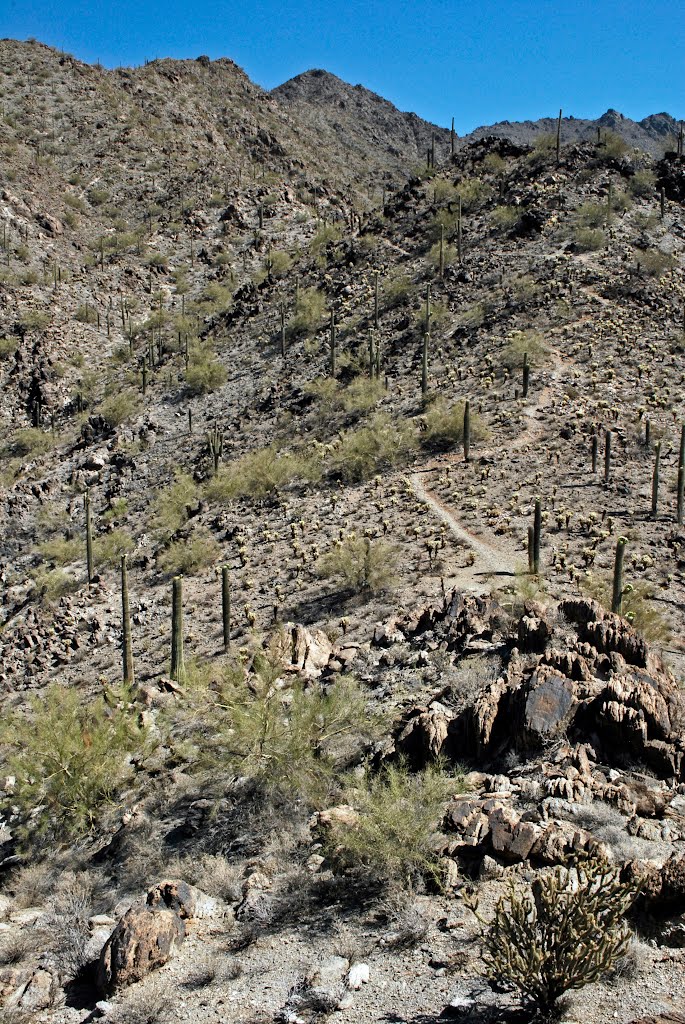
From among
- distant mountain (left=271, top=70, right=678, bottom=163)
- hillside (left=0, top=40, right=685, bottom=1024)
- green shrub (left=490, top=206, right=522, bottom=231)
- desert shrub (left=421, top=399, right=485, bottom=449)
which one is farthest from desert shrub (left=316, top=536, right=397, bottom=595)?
distant mountain (left=271, top=70, right=678, bottom=163)

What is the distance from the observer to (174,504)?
27.0 m

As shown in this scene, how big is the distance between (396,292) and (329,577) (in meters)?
21.9

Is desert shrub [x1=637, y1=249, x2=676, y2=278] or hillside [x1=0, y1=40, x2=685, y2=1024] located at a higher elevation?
desert shrub [x1=637, y1=249, x2=676, y2=278]

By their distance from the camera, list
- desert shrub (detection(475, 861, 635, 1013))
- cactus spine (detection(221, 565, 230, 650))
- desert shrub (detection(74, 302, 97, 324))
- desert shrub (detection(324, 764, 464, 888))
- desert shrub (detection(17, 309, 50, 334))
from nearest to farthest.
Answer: desert shrub (detection(475, 861, 635, 1013)) < desert shrub (detection(324, 764, 464, 888)) < cactus spine (detection(221, 565, 230, 650)) < desert shrub (detection(17, 309, 50, 334)) < desert shrub (detection(74, 302, 97, 324))

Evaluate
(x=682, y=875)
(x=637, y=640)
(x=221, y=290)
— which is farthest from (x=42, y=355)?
(x=682, y=875)

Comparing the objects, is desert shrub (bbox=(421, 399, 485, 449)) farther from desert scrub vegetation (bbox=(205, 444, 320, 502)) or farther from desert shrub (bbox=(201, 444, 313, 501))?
desert shrub (bbox=(201, 444, 313, 501))

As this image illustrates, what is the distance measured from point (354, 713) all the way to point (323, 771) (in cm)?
139

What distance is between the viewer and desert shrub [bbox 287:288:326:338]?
38469mm

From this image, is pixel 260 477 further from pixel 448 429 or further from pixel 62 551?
pixel 62 551

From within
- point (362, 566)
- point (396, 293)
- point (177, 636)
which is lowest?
point (177, 636)

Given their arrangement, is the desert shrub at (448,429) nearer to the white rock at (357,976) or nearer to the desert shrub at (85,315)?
the white rock at (357,976)

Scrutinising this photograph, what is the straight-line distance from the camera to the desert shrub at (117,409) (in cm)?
3497

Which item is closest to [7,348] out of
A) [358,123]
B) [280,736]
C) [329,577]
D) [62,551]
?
[62,551]

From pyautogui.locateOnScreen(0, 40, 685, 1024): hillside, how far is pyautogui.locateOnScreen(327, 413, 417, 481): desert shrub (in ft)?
0.61
